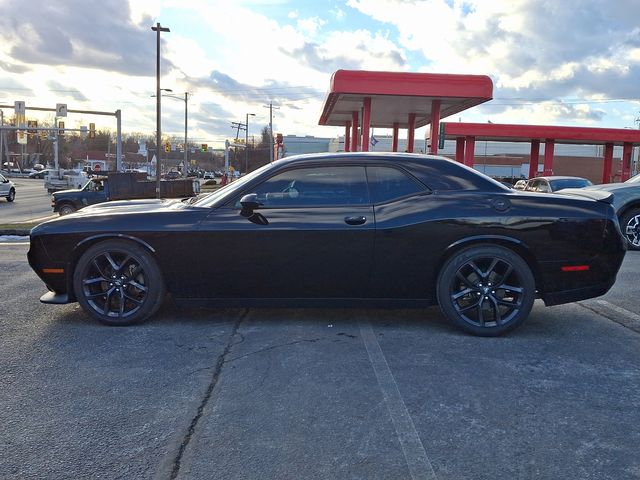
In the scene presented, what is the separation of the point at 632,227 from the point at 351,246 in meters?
7.52

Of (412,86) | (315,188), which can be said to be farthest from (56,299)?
(412,86)

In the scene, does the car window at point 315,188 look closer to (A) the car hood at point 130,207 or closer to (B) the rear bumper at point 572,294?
(A) the car hood at point 130,207

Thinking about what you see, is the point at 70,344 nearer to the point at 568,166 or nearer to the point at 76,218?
the point at 76,218

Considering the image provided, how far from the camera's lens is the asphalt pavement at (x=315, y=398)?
8.84 ft

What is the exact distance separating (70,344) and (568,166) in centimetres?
7322

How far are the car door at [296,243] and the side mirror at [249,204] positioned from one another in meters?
0.05

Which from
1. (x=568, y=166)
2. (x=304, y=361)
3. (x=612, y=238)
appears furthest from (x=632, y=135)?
(x=568, y=166)

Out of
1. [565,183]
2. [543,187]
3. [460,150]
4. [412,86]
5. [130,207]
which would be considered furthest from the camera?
[460,150]

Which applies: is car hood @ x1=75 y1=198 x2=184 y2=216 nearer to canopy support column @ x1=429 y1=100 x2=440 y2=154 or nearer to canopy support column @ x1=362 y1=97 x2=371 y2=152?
canopy support column @ x1=362 y1=97 x2=371 y2=152

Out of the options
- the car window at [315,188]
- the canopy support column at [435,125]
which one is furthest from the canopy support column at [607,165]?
the car window at [315,188]

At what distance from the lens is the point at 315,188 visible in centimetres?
476

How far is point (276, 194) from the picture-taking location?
4.76 metres

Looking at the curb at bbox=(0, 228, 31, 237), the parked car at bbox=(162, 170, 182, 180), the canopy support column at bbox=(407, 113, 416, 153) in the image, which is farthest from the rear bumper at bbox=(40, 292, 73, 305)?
the parked car at bbox=(162, 170, 182, 180)

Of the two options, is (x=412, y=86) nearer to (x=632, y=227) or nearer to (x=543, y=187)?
(x=543, y=187)
